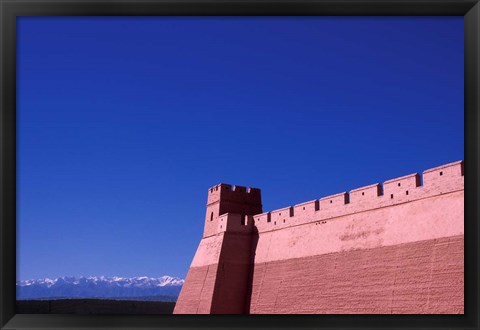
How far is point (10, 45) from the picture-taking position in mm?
6715

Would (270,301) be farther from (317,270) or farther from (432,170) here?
(432,170)

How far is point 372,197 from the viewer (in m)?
22.8

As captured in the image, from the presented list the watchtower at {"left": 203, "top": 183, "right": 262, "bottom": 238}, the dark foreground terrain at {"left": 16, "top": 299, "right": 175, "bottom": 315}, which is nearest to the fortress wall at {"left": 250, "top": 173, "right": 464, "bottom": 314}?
the watchtower at {"left": 203, "top": 183, "right": 262, "bottom": 238}

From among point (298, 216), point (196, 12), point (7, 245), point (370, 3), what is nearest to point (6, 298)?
point (7, 245)

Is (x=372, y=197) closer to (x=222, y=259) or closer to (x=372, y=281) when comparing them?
(x=372, y=281)

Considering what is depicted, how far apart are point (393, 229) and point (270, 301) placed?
25.6 feet

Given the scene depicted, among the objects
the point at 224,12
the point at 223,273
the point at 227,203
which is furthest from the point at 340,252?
the point at 224,12

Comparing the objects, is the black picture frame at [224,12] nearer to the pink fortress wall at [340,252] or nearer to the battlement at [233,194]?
the pink fortress wall at [340,252]

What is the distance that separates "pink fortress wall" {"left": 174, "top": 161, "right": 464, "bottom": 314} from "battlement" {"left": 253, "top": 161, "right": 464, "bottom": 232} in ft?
0.11

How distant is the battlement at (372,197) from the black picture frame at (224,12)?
12869 millimetres

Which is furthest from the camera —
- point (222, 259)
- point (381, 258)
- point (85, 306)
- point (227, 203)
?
point (85, 306)

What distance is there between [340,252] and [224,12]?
1793cm

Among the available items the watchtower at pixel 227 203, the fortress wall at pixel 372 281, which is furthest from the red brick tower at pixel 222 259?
the fortress wall at pixel 372 281

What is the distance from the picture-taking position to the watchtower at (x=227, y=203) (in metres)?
32.3
